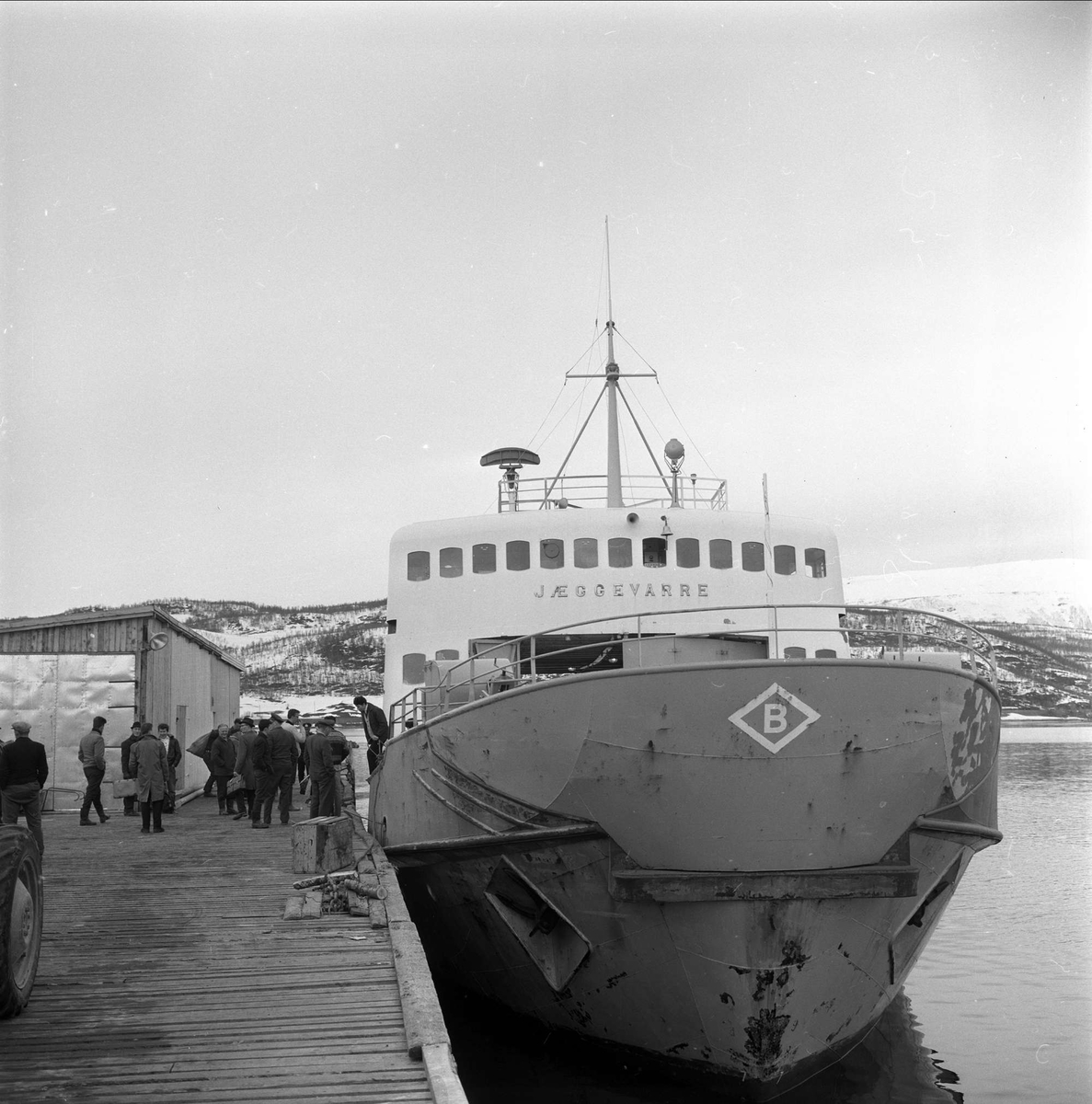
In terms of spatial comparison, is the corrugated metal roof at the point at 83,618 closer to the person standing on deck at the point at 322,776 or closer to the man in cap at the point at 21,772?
the person standing on deck at the point at 322,776

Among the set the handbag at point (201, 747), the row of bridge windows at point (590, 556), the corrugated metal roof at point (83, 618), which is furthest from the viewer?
the handbag at point (201, 747)

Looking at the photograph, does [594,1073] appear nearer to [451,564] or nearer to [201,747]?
[451,564]

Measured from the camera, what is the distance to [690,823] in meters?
7.78

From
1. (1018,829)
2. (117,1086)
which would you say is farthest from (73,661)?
(1018,829)

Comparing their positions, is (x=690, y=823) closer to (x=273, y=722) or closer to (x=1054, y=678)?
Result: (x=273, y=722)

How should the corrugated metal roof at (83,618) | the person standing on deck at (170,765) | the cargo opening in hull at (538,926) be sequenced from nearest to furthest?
the cargo opening in hull at (538,926) < the person standing on deck at (170,765) < the corrugated metal roof at (83,618)

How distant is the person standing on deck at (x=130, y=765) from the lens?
16844 mm

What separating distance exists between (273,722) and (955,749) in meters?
10.4

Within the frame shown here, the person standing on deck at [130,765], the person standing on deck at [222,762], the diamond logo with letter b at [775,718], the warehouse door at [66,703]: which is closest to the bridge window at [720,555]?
the diamond logo with letter b at [775,718]

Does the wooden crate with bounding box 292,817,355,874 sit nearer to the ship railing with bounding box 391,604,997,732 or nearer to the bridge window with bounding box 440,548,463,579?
the ship railing with bounding box 391,604,997,732

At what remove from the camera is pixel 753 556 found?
14.3 m

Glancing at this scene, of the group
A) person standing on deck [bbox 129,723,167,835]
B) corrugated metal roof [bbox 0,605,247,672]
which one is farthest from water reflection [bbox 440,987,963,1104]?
corrugated metal roof [bbox 0,605,247,672]

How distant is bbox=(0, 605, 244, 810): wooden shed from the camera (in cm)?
1902

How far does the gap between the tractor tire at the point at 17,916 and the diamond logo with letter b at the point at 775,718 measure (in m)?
4.50
